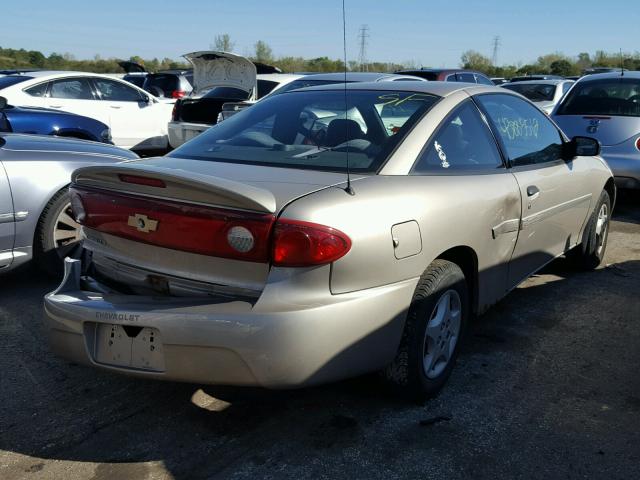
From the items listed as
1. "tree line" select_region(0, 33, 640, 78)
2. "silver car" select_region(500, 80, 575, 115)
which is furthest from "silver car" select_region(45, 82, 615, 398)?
"tree line" select_region(0, 33, 640, 78)

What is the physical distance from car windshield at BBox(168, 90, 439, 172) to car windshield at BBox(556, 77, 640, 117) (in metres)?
5.28

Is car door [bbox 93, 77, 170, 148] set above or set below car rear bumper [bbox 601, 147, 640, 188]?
above

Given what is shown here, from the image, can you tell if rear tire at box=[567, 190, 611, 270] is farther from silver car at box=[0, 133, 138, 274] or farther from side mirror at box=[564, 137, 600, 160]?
silver car at box=[0, 133, 138, 274]

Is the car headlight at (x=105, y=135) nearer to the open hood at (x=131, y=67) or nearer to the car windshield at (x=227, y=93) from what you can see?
the car windshield at (x=227, y=93)

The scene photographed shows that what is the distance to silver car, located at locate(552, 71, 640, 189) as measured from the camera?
24.7 feet

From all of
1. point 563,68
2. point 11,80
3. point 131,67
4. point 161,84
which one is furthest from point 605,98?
point 563,68

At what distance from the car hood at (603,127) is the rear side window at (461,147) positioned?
4.53m

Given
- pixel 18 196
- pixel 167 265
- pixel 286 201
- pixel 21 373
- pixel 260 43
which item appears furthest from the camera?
pixel 260 43

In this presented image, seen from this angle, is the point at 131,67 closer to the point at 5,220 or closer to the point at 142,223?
the point at 5,220

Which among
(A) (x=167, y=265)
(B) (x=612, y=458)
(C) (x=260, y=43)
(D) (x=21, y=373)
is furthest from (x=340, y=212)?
(C) (x=260, y=43)

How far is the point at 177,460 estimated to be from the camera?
277 cm

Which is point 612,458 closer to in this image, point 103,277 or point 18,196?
point 103,277

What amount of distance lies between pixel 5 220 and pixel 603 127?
6.43 metres

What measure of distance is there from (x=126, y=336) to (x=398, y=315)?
3.74 feet
